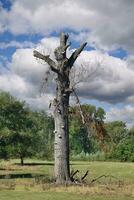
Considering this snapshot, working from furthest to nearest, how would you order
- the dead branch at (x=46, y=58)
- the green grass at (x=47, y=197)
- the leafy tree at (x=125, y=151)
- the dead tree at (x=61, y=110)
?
the leafy tree at (x=125, y=151), the dead tree at (x=61, y=110), the dead branch at (x=46, y=58), the green grass at (x=47, y=197)

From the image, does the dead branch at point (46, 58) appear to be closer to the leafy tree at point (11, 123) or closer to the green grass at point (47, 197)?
the green grass at point (47, 197)

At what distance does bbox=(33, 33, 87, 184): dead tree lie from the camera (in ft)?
93.7

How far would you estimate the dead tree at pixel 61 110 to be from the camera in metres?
28.5

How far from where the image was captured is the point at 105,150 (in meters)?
30.1

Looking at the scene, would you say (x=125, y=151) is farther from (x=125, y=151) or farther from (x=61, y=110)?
(x=61, y=110)

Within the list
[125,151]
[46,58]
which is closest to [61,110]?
[46,58]

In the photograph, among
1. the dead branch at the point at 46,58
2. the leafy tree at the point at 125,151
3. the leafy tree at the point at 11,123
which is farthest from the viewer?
the leafy tree at the point at 125,151

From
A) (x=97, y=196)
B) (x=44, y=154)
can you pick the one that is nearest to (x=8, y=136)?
(x=97, y=196)

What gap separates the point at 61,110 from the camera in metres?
28.6

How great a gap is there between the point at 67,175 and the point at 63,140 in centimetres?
211

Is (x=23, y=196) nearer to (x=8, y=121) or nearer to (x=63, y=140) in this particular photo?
(x=63, y=140)

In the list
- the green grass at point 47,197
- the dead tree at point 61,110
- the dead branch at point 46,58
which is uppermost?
the dead branch at point 46,58

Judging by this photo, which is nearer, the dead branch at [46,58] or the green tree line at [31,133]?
the dead branch at [46,58]

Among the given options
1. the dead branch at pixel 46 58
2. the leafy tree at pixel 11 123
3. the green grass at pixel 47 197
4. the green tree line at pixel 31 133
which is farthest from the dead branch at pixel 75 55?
the leafy tree at pixel 11 123
